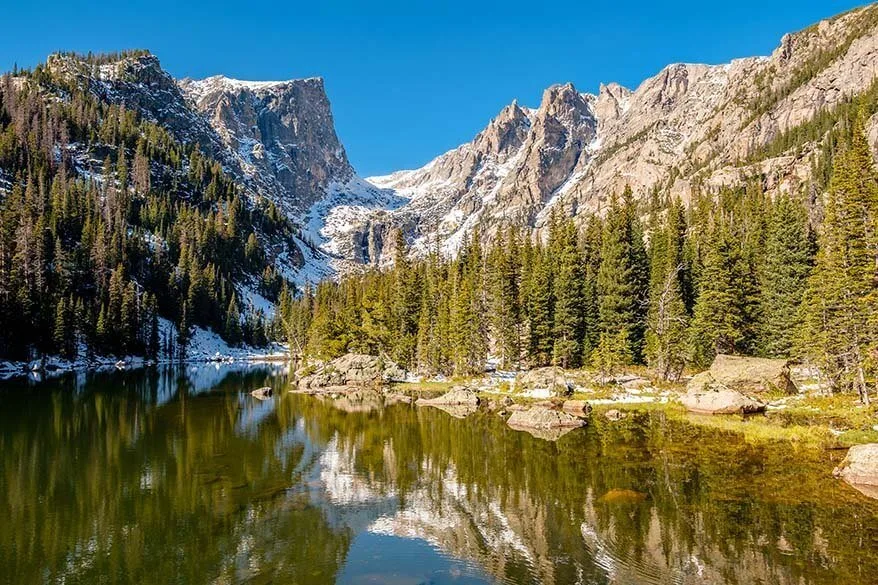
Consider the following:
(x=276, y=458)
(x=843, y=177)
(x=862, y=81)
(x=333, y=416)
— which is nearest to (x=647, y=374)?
(x=843, y=177)

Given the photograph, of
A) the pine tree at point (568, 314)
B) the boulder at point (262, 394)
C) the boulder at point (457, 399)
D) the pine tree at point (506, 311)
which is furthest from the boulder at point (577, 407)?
the boulder at point (262, 394)

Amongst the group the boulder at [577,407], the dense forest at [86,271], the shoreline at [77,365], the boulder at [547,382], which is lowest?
the boulder at [577,407]

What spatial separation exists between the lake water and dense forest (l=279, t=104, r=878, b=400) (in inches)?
641

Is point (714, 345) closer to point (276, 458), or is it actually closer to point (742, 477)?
point (742, 477)

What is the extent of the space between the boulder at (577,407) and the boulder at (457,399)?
10518 millimetres

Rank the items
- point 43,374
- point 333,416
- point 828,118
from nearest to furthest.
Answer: point 333,416
point 43,374
point 828,118

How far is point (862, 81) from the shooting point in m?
197

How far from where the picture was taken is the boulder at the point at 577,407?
156 feet

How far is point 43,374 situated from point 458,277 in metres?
77.8

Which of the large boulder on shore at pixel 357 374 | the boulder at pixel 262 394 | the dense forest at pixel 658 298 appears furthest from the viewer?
the large boulder on shore at pixel 357 374

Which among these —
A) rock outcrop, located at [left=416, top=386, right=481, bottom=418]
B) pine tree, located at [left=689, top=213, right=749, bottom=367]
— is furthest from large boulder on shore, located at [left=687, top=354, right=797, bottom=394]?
rock outcrop, located at [left=416, top=386, right=481, bottom=418]

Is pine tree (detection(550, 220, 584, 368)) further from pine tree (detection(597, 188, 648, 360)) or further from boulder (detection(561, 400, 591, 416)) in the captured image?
boulder (detection(561, 400, 591, 416))

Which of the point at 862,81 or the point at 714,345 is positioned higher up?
the point at 862,81

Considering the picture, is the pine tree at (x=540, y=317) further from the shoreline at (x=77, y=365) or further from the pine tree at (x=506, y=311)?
the shoreline at (x=77, y=365)
